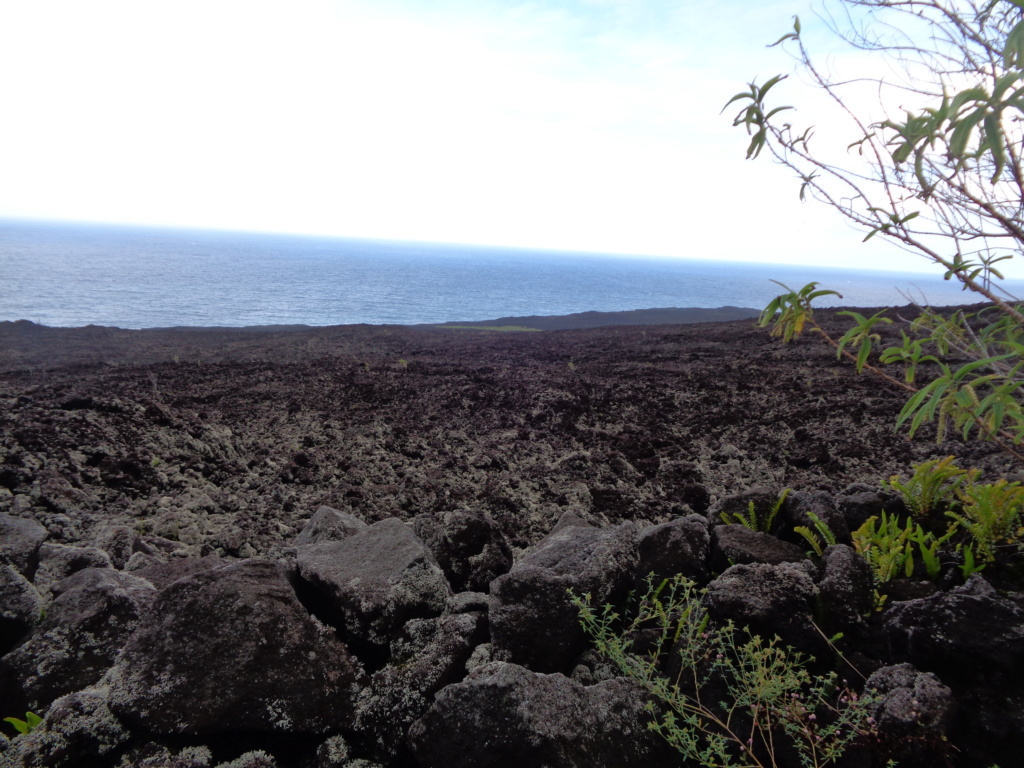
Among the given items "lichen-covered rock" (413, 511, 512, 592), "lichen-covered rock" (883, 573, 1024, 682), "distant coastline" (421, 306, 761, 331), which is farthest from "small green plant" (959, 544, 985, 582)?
"distant coastline" (421, 306, 761, 331)

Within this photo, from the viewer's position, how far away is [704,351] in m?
15.7

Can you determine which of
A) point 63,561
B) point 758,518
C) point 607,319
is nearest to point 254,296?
point 607,319

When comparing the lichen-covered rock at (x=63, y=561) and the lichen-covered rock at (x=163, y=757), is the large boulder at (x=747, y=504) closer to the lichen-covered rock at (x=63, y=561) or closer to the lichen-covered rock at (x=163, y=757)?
the lichen-covered rock at (x=163, y=757)

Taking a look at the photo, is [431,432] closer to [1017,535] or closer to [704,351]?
[1017,535]

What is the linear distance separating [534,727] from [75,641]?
2099 millimetres

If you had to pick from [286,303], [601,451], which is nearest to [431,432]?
[601,451]

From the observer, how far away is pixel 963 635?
6.27ft

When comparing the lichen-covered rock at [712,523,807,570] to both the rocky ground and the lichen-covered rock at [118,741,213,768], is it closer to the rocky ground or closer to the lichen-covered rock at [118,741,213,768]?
the rocky ground

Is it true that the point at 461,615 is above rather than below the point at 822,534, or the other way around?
below

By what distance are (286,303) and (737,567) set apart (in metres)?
55.7

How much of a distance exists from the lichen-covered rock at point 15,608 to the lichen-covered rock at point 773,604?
314 centimetres

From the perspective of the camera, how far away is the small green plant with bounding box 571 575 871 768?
182 cm

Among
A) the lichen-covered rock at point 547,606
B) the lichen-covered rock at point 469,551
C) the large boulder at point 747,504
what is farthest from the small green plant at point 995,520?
the lichen-covered rock at point 469,551

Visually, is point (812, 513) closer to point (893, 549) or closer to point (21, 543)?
point (893, 549)
